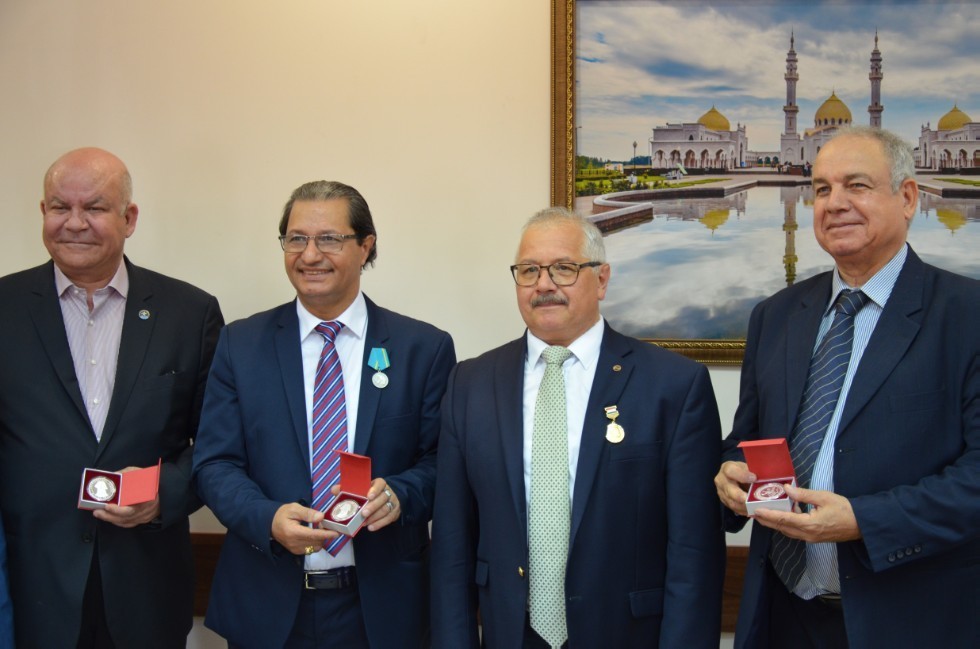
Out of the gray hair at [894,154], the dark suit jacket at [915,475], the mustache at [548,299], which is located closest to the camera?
the dark suit jacket at [915,475]

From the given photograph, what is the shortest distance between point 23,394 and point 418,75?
1.86 metres

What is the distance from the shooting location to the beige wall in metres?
3.42

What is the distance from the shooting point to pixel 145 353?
2742 mm

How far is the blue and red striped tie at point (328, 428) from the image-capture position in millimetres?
2457

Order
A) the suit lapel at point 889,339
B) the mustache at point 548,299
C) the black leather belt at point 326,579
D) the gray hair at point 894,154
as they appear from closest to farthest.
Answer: the suit lapel at point 889,339
the gray hair at point 894,154
the mustache at point 548,299
the black leather belt at point 326,579

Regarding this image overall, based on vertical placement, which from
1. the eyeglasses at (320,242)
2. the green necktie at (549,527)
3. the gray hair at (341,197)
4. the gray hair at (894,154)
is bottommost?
the green necktie at (549,527)

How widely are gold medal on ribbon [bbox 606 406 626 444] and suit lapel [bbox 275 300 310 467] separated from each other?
34.5 inches

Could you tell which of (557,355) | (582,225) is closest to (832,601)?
(557,355)

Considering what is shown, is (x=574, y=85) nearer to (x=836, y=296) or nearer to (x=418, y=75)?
(x=418, y=75)

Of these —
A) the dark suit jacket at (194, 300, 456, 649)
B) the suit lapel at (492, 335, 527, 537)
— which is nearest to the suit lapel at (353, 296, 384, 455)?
the dark suit jacket at (194, 300, 456, 649)

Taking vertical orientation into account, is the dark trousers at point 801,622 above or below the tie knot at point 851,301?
below

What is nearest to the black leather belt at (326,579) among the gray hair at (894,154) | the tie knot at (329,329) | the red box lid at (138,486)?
the red box lid at (138,486)

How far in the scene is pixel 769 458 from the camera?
6.70 ft

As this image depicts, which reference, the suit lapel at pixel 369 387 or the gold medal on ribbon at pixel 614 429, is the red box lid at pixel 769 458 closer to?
the gold medal on ribbon at pixel 614 429
